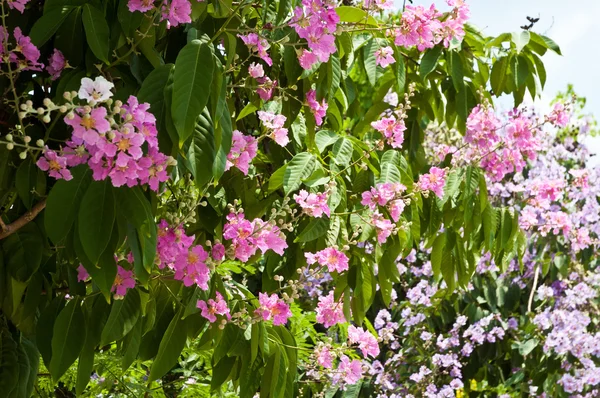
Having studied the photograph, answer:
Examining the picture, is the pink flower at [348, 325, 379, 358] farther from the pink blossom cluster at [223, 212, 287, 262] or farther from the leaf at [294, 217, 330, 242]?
the pink blossom cluster at [223, 212, 287, 262]

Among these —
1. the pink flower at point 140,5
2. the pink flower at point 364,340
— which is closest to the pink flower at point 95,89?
the pink flower at point 140,5

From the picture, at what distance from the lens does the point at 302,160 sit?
220 cm

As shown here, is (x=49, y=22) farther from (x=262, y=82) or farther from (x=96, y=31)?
(x=262, y=82)

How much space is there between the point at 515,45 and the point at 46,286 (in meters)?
1.51

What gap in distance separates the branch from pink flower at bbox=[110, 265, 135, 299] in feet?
0.68

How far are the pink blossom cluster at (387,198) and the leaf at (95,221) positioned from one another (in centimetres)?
96

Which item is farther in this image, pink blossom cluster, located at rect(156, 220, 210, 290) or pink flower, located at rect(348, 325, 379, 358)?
pink flower, located at rect(348, 325, 379, 358)

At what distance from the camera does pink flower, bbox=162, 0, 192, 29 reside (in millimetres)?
1633

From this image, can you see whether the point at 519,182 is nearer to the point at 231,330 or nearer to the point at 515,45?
the point at 515,45

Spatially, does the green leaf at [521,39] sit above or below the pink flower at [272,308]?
above

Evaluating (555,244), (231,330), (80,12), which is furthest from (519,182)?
(80,12)

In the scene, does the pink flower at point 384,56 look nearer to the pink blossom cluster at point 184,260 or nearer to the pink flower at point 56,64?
the pink blossom cluster at point 184,260

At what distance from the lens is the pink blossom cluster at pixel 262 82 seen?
2072 millimetres


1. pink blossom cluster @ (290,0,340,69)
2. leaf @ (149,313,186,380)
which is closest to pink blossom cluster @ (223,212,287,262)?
leaf @ (149,313,186,380)
